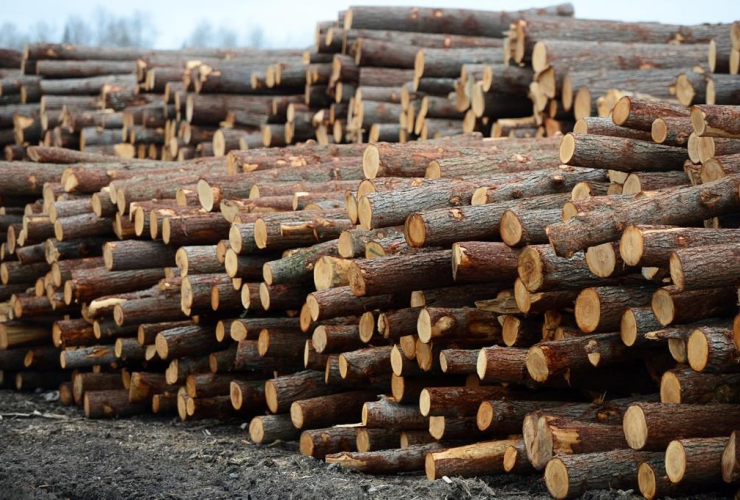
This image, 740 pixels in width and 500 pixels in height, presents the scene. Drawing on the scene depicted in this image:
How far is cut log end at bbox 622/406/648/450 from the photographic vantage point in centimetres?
494

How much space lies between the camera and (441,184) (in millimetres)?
6566

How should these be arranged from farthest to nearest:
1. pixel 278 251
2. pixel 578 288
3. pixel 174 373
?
1. pixel 174 373
2. pixel 278 251
3. pixel 578 288

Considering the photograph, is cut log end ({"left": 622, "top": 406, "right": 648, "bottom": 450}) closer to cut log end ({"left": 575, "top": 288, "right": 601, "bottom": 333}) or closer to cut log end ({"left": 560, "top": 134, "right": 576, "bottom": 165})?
cut log end ({"left": 575, "top": 288, "right": 601, "bottom": 333})

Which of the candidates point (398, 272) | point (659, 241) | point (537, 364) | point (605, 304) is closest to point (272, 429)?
point (398, 272)

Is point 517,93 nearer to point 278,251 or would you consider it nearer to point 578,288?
point 278,251

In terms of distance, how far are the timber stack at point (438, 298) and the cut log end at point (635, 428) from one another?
1 centimetres

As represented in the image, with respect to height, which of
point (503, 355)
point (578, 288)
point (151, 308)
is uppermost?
point (578, 288)

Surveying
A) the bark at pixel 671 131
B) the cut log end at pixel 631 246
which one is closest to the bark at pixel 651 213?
the cut log end at pixel 631 246

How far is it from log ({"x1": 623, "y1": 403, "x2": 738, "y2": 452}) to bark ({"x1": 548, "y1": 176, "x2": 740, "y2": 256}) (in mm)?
836

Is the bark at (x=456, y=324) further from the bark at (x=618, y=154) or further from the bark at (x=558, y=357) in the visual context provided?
the bark at (x=618, y=154)

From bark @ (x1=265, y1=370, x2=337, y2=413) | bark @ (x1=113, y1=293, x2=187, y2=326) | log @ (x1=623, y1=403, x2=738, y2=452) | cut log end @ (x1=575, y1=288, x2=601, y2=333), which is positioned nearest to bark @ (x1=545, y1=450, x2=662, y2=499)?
log @ (x1=623, y1=403, x2=738, y2=452)

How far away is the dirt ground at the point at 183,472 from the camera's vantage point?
5594 mm

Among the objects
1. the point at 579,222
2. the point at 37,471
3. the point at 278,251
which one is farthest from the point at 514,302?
the point at 37,471

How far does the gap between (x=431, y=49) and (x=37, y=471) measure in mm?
8114
